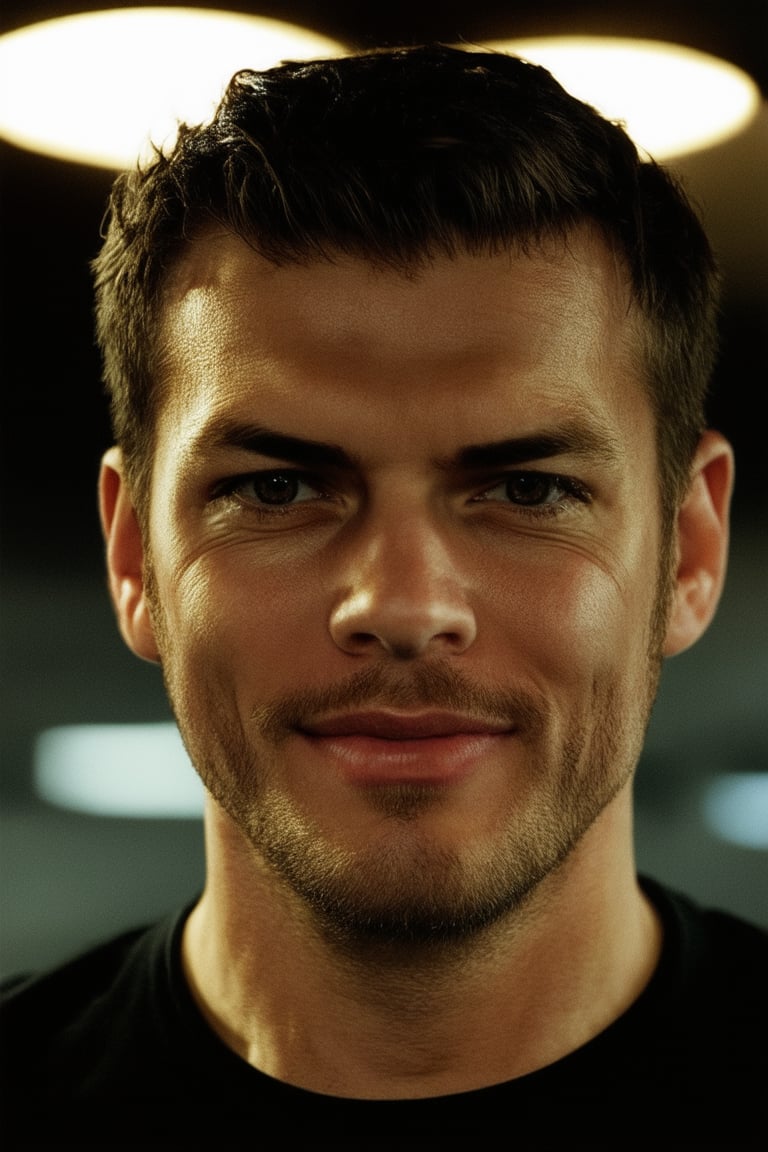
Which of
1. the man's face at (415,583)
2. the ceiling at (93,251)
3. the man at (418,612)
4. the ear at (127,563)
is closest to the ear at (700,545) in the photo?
the man at (418,612)

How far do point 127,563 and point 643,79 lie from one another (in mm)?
1154

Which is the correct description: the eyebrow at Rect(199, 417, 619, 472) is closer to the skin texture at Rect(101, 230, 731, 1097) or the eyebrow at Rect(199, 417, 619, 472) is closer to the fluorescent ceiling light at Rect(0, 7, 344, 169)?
the skin texture at Rect(101, 230, 731, 1097)

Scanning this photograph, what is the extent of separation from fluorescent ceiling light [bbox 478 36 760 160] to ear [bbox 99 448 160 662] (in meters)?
0.91

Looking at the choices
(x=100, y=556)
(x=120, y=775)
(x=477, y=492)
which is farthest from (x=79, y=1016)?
(x=100, y=556)

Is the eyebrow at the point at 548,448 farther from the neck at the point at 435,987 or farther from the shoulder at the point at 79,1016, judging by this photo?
the shoulder at the point at 79,1016

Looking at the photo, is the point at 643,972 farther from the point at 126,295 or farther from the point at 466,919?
the point at 126,295

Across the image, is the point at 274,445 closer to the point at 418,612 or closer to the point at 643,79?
the point at 418,612

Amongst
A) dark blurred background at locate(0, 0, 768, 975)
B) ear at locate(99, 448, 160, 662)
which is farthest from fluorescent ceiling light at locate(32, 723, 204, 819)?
ear at locate(99, 448, 160, 662)

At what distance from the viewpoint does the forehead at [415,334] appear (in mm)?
1585

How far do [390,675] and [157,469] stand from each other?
0.50m

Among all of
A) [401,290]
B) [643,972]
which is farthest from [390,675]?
[643,972]

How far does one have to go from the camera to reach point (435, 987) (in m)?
1.68

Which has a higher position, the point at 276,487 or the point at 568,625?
the point at 276,487

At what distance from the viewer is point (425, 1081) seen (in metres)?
1.68
